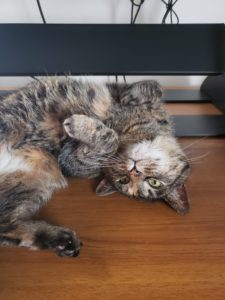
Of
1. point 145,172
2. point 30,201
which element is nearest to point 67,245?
point 30,201

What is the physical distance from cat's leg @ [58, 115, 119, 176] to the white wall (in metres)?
0.61

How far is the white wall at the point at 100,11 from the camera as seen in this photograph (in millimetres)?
1333

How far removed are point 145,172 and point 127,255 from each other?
281 mm

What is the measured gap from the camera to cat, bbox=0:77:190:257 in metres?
0.93

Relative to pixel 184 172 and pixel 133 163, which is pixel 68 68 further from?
pixel 184 172

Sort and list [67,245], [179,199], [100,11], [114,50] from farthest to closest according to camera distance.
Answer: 1. [100,11]
2. [114,50]
3. [179,199]
4. [67,245]

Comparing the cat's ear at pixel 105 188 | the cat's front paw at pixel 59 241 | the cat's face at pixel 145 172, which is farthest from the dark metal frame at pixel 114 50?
the cat's front paw at pixel 59 241

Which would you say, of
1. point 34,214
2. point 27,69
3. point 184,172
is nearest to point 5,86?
point 27,69

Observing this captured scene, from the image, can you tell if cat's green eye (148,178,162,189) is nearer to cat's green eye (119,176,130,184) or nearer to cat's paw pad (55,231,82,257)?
cat's green eye (119,176,130,184)

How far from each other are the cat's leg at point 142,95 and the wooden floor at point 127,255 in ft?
0.90

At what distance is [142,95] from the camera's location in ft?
3.44

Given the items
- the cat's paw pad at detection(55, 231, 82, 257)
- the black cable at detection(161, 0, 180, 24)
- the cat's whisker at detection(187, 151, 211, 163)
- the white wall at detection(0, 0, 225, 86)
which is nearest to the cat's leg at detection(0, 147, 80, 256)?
the cat's paw pad at detection(55, 231, 82, 257)

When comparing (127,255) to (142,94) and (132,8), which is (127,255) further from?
(132,8)

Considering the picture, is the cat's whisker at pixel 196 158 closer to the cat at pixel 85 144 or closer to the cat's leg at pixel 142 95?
the cat at pixel 85 144
